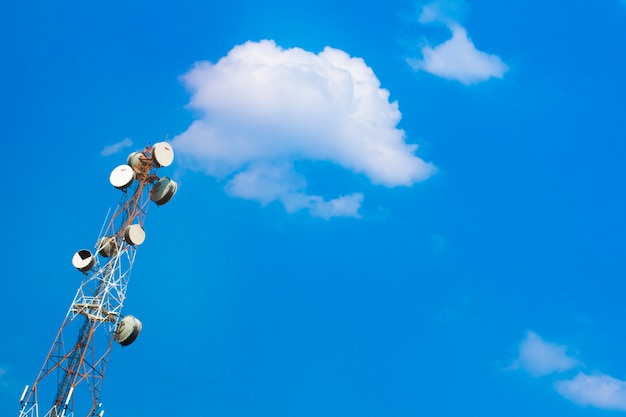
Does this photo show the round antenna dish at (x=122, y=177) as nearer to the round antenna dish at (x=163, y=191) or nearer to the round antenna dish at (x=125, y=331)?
the round antenna dish at (x=163, y=191)

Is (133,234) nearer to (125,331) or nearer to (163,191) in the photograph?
(163,191)

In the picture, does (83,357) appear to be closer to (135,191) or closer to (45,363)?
(45,363)

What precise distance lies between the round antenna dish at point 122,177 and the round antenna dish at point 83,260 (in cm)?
504

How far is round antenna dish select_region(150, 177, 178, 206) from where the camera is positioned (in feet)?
201

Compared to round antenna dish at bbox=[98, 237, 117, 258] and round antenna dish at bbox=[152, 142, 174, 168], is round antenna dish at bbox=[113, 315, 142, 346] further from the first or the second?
round antenna dish at bbox=[152, 142, 174, 168]

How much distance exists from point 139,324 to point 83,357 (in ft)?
13.7

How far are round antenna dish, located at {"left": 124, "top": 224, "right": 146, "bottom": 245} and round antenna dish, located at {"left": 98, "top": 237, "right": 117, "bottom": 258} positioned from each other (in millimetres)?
1005

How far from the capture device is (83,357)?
5738 cm

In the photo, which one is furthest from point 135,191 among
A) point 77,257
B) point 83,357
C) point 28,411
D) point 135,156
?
point 28,411

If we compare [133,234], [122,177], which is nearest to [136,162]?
[122,177]

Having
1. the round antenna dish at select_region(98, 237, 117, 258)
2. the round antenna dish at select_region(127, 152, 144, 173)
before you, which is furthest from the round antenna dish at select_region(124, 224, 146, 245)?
the round antenna dish at select_region(127, 152, 144, 173)

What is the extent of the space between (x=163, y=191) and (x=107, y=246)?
5360 mm

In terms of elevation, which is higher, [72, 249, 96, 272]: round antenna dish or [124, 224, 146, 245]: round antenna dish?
[124, 224, 146, 245]: round antenna dish

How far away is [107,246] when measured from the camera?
59969 millimetres
